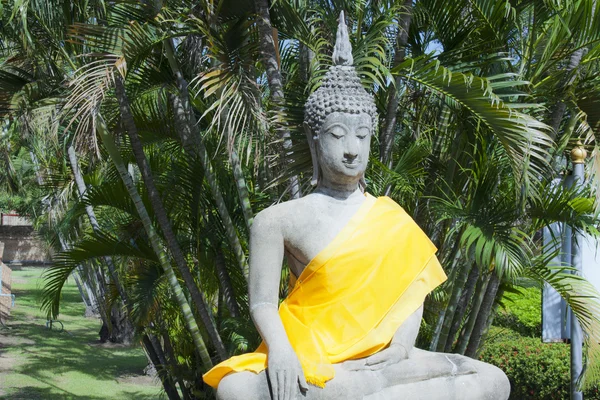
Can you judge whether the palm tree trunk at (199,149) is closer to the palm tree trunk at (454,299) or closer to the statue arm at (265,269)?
the palm tree trunk at (454,299)

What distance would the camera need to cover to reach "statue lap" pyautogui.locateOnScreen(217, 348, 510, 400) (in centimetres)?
321

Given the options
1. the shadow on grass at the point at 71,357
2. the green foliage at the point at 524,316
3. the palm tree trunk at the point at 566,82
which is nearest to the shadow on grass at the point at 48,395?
the shadow on grass at the point at 71,357

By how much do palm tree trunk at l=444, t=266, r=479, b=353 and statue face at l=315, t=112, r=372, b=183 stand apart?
2.59 metres

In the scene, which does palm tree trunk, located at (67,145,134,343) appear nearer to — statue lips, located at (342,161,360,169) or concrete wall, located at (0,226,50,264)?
statue lips, located at (342,161,360,169)

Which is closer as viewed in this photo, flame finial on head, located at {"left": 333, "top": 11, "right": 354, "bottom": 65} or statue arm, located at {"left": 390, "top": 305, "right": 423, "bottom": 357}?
statue arm, located at {"left": 390, "top": 305, "right": 423, "bottom": 357}

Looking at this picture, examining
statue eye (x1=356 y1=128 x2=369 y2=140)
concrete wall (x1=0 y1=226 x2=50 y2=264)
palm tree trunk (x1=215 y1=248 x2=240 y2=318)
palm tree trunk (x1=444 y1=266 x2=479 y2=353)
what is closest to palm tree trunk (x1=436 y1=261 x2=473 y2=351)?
palm tree trunk (x1=444 y1=266 x2=479 y2=353)

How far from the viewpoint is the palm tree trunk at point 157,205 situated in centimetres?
579

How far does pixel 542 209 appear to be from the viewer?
5.21 m

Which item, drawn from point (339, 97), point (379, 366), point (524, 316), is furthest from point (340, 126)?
point (524, 316)

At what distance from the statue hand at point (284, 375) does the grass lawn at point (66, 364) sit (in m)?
6.58

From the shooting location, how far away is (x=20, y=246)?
34094mm

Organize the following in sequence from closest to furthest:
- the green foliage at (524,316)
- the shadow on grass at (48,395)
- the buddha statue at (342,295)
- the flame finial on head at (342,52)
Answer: the buddha statue at (342,295) < the flame finial on head at (342,52) < the green foliage at (524,316) < the shadow on grass at (48,395)

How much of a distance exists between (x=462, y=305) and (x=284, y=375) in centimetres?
365

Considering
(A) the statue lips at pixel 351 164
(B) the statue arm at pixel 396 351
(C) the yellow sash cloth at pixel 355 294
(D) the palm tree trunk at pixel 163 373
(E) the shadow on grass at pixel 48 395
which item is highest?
(A) the statue lips at pixel 351 164
